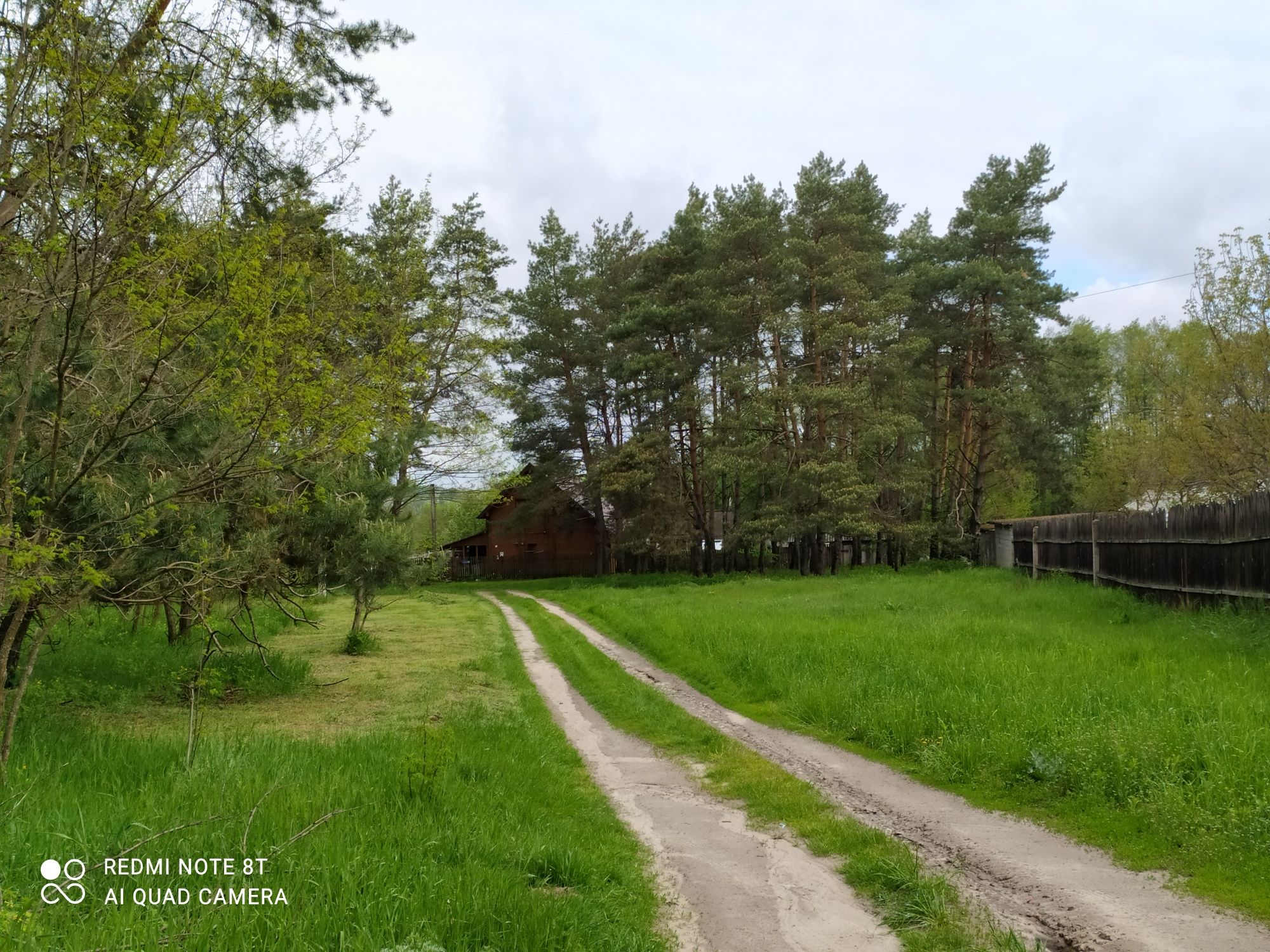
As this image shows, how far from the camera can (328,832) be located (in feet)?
14.3

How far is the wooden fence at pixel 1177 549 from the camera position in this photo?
11.6 meters

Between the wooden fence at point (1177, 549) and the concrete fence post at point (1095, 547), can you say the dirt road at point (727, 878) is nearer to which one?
the wooden fence at point (1177, 549)

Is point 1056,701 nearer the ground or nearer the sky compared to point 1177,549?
nearer the ground

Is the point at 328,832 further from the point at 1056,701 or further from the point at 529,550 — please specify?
the point at 529,550

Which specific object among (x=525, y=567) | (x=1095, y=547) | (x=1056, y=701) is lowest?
(x=525, y=567)

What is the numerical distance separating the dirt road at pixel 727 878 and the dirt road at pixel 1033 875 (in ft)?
2.62

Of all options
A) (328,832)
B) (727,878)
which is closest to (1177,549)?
(727,878)

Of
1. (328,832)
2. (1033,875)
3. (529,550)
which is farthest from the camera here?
(529,550)

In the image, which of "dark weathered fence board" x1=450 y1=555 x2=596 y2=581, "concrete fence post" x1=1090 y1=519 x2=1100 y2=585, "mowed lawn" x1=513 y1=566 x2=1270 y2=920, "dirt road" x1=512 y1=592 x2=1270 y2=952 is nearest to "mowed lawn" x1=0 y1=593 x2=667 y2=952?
"dirt road" x1=512 y1=592 x2=1270 y2=952

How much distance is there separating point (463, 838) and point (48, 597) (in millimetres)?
3569

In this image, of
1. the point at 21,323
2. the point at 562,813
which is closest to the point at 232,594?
the point at 21,323

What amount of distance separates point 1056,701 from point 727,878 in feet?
14.2

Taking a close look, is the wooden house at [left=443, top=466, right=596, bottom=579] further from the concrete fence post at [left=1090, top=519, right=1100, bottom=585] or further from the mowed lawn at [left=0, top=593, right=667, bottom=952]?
the mowed lawn at [left=0, top=593, right=667, bottom=952]

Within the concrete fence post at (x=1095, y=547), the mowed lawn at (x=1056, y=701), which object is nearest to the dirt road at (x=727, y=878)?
the mowed lawn at (x=1056, y=701)
